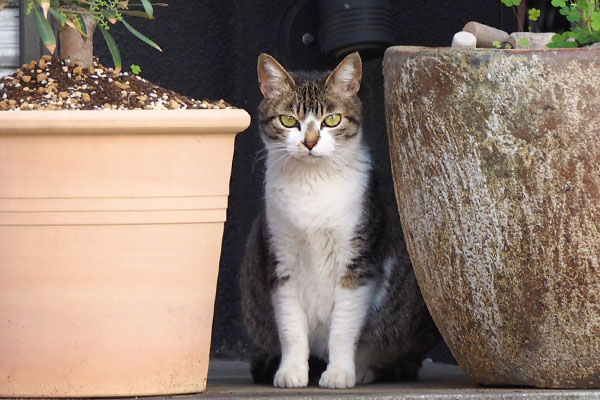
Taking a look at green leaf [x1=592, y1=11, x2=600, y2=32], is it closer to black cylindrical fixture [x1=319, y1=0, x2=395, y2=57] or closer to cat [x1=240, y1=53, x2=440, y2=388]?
cat [x1=240, y1=53, x2=440, y2=388]

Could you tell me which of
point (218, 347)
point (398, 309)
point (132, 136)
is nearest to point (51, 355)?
point (132, 136)

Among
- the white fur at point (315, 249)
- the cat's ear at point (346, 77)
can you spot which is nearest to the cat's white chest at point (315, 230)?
the white fur at point (315, 249)

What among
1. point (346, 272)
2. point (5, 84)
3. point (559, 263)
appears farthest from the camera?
point (346, 272)

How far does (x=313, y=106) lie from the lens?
8.90 feet

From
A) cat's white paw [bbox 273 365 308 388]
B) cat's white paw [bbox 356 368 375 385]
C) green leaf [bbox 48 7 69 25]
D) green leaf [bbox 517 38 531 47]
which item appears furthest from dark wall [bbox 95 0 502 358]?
green leaf [bbox 48 7 69 25]

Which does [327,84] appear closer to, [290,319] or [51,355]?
[290,319]

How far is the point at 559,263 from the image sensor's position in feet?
6.34

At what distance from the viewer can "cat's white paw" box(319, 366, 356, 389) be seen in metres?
2.42

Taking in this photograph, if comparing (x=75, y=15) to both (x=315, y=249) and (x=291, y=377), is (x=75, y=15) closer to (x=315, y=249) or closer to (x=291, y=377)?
(x=315, y=249)

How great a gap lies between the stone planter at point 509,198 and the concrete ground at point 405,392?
57mm

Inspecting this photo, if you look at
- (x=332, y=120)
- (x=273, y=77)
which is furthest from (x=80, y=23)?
(x=332, y=120)

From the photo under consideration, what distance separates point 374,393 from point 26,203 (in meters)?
0.86

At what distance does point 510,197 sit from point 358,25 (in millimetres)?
1276

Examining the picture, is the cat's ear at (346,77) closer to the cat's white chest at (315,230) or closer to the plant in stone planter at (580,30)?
the cat's white chest at (315,230)
